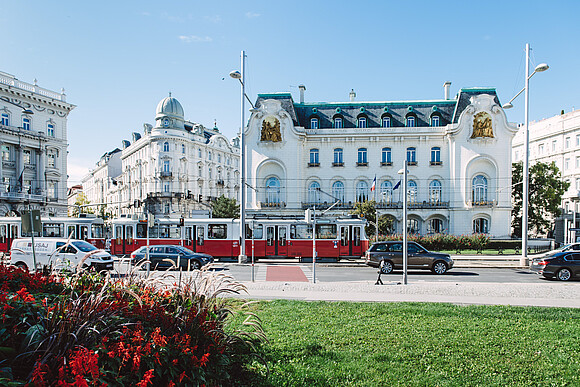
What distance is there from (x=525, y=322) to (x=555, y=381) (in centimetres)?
352

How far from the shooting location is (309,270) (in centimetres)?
2248

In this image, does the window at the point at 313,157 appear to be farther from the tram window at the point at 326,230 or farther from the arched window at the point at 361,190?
the tram window at the point at 326,230

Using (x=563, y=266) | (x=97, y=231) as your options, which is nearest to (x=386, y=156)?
(x=563, y=266)

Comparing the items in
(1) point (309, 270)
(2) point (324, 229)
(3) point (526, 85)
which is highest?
(3) point (526, 85)

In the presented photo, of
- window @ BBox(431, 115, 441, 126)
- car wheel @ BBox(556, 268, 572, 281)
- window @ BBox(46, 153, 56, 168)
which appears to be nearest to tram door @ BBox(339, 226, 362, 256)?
car wheel @ BBox(556, 268, 572, 281)

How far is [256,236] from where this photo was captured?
27.4 meters

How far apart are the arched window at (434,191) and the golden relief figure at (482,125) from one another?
697cm

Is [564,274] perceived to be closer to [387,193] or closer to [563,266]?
[563,266]

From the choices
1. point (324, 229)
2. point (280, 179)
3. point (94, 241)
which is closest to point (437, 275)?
point (324, 229)

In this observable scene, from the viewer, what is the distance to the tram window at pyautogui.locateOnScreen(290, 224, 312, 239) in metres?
26.9

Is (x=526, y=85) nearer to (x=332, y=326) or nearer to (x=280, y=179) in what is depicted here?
(x=332, y=326)

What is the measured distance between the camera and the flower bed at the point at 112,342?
301 cm

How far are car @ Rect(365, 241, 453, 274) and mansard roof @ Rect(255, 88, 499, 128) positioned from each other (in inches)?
1128

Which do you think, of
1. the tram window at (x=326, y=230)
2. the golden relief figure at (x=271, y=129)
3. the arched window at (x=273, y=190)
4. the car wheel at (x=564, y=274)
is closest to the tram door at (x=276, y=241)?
the tram window at (x=326, y=230)
